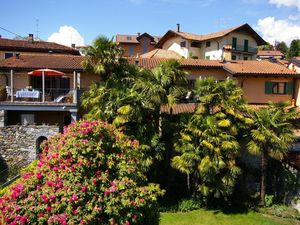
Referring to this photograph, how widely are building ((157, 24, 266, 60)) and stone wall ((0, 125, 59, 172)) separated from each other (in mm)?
30982

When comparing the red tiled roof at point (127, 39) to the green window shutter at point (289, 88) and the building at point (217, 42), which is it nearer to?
the building at point (217, 42)

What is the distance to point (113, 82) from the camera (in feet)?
68.8

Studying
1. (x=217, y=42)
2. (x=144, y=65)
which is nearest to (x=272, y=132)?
(x=144, y=65)

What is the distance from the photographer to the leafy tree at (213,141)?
1939 cm

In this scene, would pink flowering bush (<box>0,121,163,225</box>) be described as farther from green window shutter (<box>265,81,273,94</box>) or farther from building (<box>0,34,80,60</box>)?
building (<box>0,34,80,60</box>)

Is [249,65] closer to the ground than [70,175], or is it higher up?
higher up

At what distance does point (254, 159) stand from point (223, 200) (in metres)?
4.05

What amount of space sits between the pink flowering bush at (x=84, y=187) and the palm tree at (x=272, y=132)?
11.2 metres

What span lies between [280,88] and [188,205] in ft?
48.8

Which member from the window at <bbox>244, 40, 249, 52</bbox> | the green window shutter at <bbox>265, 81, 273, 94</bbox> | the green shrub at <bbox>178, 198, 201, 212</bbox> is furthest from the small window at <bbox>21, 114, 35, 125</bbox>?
the window at <bbox>244, 40, 249, 52</bbox>

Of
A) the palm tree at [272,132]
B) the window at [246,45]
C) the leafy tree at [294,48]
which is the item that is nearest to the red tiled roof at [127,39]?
the window at [246,45]

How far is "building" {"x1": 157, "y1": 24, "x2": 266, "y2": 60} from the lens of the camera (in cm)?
5012

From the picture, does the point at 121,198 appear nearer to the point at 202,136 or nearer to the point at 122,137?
the point at 122,137

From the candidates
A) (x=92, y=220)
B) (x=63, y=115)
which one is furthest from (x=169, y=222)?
(x=63, y=115)
